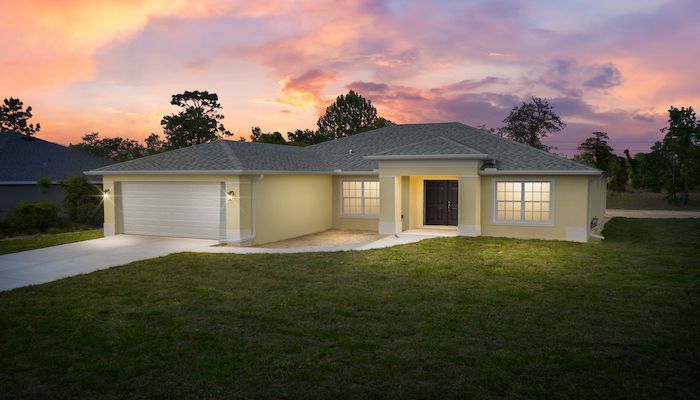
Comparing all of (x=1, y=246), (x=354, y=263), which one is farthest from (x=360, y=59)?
(x=1, y=246)

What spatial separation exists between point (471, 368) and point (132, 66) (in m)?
22.3

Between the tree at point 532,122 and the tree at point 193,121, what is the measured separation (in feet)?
87.3

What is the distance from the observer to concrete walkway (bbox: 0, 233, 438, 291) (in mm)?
11764

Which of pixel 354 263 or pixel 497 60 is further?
pixel 497 60

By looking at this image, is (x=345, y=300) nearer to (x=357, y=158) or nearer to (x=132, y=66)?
(x=357, y=158)

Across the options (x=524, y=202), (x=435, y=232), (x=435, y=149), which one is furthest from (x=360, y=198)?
(x=524, y=202)

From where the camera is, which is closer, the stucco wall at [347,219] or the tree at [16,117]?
the stucco wall at [347,219]

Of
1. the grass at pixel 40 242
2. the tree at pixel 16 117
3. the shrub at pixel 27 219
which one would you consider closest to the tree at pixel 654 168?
the grass at pixel 40 242

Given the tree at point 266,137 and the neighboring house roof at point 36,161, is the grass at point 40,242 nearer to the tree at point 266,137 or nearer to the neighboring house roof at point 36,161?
the neighboring house roof at point 36,161

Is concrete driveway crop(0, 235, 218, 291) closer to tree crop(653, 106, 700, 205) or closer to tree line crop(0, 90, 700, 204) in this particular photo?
tree line crop(0, 90, 700, 204)

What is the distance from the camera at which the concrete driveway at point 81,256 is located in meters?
11.6

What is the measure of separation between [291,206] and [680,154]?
3549cm

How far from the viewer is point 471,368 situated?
19.4ft

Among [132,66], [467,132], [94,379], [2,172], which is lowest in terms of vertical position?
[94,379]
